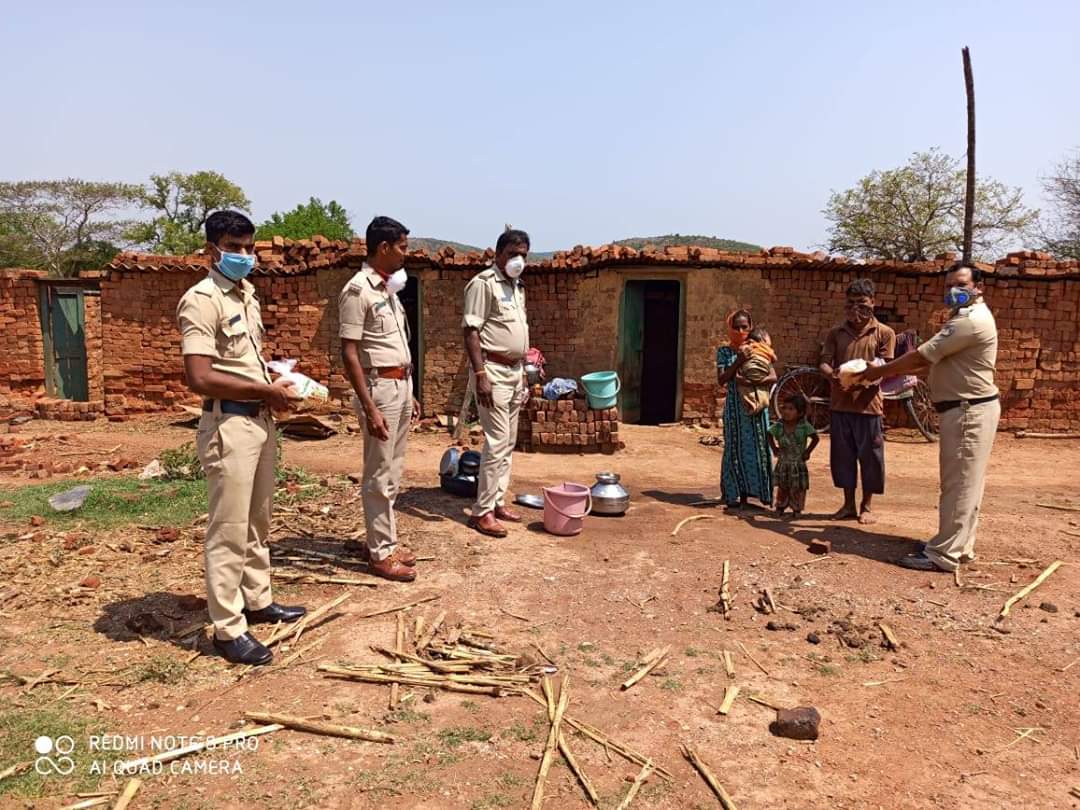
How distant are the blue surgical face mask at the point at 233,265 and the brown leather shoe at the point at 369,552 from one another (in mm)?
1837

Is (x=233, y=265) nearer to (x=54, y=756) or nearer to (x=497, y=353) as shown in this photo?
(x=54, y=756)

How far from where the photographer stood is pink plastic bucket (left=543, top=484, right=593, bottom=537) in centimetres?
519

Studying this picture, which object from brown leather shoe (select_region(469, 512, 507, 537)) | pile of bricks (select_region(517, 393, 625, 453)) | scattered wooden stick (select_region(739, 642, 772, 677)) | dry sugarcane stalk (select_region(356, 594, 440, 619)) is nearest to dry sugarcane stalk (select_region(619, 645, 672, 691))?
scattered wooden stick (select_region(739, 642, 772, 677))

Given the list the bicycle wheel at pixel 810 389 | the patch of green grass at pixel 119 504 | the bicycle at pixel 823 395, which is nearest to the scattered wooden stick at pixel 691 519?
the patch of green grass at pixel 119 504

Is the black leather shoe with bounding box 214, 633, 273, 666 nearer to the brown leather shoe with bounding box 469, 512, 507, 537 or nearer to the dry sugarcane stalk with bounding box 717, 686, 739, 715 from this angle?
the dry sugarcane stalk with bounding box 717, 686, 739, 715

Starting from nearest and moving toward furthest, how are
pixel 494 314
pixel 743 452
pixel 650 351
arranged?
pixel 494 314, pixel 743 452, pixel 650 351

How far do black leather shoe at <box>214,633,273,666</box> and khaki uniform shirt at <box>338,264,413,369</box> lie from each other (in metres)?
1.53

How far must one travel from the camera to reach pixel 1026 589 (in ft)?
13.9

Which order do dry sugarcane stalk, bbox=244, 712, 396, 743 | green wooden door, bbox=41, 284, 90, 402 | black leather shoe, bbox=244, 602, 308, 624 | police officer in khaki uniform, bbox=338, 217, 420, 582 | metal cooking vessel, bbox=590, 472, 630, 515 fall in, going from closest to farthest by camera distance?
dry sugarcane stalk, bbox=244, 712, 396, 743
black leather shoe, bbox=244, 602, 308, 624
police officer in khaki uniform, bbox=338, 217, 420, 582
metal cooking vessel, bbox=590, 472, 630, 515
green wooden door, bbox=41, 284, 90, 402

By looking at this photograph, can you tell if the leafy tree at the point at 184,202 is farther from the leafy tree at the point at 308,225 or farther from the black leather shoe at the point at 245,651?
the black leather shoe at the point at 245,651

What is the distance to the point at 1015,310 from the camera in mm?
10578

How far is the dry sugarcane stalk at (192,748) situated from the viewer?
243cm

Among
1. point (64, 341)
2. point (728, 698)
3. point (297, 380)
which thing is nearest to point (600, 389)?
point (297, 380)

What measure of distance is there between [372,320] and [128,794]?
241 cm
